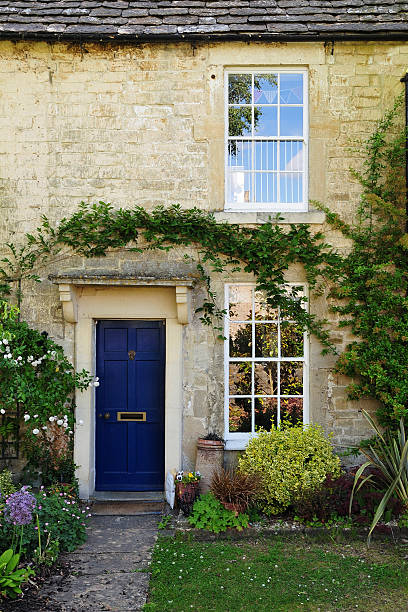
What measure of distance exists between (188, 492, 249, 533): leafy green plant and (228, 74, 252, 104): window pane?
524 cm

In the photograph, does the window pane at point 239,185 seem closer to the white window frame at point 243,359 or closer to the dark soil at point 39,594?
the white window frame at point 243,359

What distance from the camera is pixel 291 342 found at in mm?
7848

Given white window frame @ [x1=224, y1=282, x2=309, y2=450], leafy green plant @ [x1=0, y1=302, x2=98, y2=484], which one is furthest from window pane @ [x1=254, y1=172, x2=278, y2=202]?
leafy green plant @ [x1=0, y1=302, x2=98, y2=484]

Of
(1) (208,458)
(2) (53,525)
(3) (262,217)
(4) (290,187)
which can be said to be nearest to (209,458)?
(1) (208,458)

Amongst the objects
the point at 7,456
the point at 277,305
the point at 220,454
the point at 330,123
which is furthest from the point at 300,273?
the point at 7,456

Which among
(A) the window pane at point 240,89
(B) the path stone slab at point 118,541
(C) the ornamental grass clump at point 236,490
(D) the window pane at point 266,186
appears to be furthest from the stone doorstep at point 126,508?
(A) the window pane at point 240,89

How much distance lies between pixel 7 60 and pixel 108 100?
58.4 inches

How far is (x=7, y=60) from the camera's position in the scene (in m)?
7.75

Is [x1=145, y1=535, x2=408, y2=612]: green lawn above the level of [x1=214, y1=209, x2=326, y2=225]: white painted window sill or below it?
below

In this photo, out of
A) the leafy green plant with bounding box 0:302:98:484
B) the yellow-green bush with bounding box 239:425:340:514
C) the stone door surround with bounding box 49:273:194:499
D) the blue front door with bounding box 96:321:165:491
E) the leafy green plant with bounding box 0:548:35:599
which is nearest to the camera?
the leafy green plant with bounding box 0:548:35:599

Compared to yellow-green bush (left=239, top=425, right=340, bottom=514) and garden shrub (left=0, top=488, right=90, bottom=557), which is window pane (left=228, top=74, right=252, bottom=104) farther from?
garden shrub (left=0, top=488, right=90, bottom=557)

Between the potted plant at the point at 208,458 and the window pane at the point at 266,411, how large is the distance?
0.70m

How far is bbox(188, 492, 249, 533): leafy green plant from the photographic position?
21.1ft

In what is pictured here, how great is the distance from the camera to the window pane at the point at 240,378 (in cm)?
780
